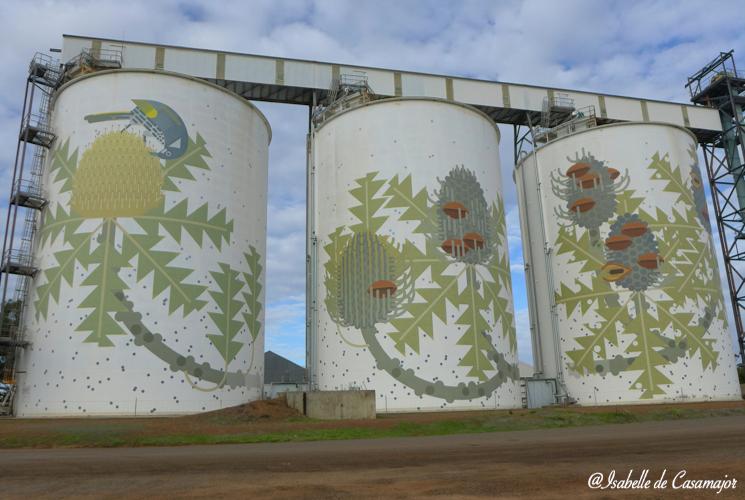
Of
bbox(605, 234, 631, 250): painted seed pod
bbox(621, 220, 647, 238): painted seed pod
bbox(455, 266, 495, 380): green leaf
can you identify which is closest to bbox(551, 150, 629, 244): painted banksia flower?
bbox(605, 234, 631, 250): painted seed pod

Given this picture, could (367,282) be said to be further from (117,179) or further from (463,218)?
(117,179)

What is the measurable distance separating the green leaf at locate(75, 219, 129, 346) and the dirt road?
28.4ft

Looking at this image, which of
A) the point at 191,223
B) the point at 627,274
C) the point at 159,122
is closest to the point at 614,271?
the point at 627,274

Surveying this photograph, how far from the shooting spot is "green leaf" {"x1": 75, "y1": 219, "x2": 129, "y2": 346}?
84.4ft

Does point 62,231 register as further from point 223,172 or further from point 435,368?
point 435,368

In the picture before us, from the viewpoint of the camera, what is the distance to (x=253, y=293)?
30625 millimetres

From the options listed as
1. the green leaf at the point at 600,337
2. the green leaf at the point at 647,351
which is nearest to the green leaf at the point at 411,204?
the green leaf at the point at 600,337

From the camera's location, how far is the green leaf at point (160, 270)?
2683 cm

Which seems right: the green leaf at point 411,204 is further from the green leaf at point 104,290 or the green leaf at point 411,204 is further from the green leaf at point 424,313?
the green leaf at point 104,290

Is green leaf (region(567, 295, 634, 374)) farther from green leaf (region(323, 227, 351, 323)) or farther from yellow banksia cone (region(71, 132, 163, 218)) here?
yellow banksia cone (region(71, 132, 163, 218))

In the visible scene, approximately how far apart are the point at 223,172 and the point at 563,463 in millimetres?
23733

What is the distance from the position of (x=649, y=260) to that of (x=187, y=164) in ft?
88.4

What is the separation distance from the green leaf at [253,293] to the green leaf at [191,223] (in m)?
1.84

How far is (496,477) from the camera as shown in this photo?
996 centimetres
